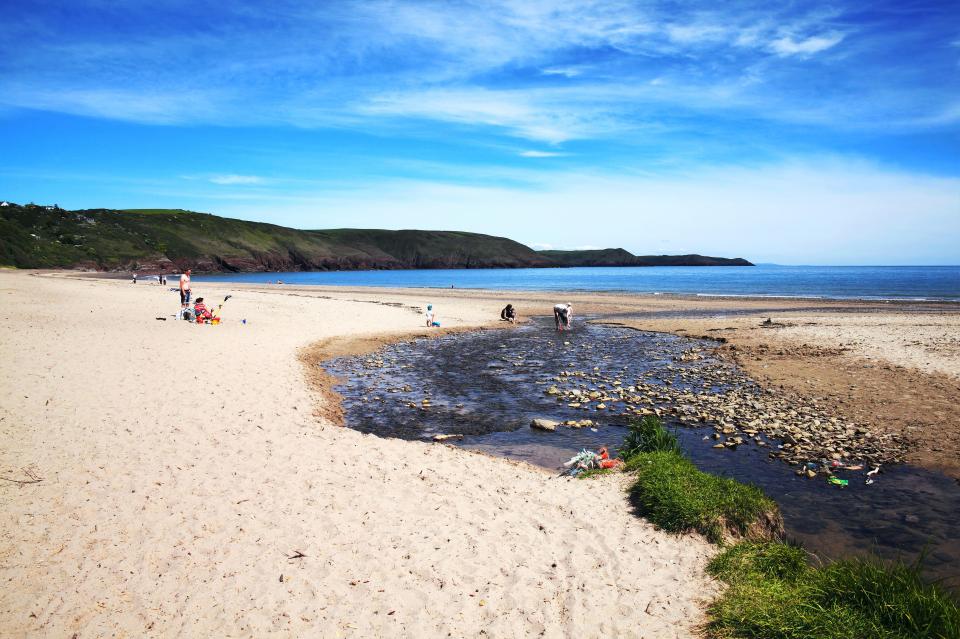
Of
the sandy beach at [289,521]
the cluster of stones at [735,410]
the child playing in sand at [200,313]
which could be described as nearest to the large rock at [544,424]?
the cluster of stones at [735,410]

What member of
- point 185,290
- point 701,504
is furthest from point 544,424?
point 185,290

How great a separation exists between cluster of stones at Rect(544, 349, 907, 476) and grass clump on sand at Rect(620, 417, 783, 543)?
3.03m

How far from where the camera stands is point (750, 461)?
416 inches

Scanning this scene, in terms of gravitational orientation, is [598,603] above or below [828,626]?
below

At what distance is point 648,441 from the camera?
1034 centimetres

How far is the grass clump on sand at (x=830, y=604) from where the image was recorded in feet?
15.3

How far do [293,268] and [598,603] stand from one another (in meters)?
201

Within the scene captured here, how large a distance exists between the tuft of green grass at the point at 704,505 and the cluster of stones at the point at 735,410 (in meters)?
3.06

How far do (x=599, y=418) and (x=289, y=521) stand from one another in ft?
28.4

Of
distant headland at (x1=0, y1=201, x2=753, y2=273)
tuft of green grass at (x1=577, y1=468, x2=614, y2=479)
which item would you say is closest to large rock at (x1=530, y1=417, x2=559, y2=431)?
tuft of green grass at (x1=577, y1=468, x2=614, y2=479)

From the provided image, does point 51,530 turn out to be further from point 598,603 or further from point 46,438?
point 598,603

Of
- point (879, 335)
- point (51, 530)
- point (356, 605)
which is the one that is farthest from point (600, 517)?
point (879, 335)

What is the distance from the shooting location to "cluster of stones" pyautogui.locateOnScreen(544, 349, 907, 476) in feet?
35.3

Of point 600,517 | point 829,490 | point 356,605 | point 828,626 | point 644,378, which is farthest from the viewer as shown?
point 644,378
